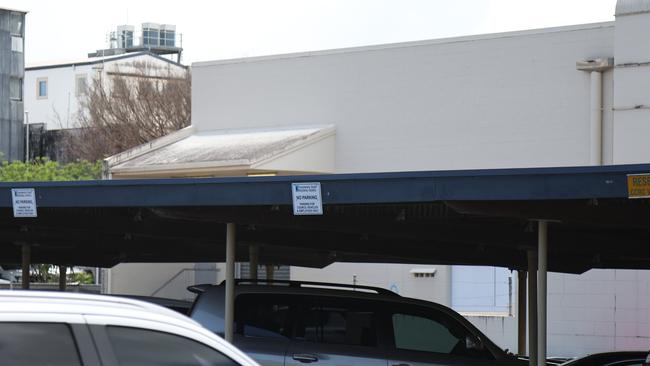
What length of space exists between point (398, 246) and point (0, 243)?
6.96 meters

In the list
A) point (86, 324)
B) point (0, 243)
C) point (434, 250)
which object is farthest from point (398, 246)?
point (86, 324)

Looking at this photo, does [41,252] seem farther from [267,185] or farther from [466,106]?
[267,185]

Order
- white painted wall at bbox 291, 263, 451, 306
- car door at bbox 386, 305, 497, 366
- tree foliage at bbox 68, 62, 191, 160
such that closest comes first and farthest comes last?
car door at bbox 386, 305, 497, 366
white painted wall at bbox 291, 263, 451, 306
tree foliage at bbox 68, 62, 191, 160

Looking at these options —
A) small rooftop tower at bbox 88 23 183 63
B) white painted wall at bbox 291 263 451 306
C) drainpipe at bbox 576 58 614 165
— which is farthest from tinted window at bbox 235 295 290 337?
small rooftop tower at bbox 88 23 183 63

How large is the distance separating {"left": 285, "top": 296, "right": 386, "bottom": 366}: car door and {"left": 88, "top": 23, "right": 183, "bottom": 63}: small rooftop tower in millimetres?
92092

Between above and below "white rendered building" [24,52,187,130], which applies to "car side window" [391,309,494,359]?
below

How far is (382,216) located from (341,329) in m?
1.60

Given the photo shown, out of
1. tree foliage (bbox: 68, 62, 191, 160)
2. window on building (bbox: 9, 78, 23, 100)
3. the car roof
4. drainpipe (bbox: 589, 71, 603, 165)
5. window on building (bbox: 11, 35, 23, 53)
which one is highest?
window on building (bbox: 11, 35, 23, 53)

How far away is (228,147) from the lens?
2733cm

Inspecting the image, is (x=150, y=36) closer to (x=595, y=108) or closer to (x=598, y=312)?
(x=595, y=108)

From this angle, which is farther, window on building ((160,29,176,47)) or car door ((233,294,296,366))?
window on building ((160,29,176,47))

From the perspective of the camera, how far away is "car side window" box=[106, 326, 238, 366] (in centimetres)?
484

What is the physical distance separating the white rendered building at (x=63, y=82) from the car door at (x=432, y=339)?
56.4 metres

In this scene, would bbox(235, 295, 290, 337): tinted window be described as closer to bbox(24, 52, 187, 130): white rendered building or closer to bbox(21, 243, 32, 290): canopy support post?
bbox(21, 243, 32, 290): canopy support post
